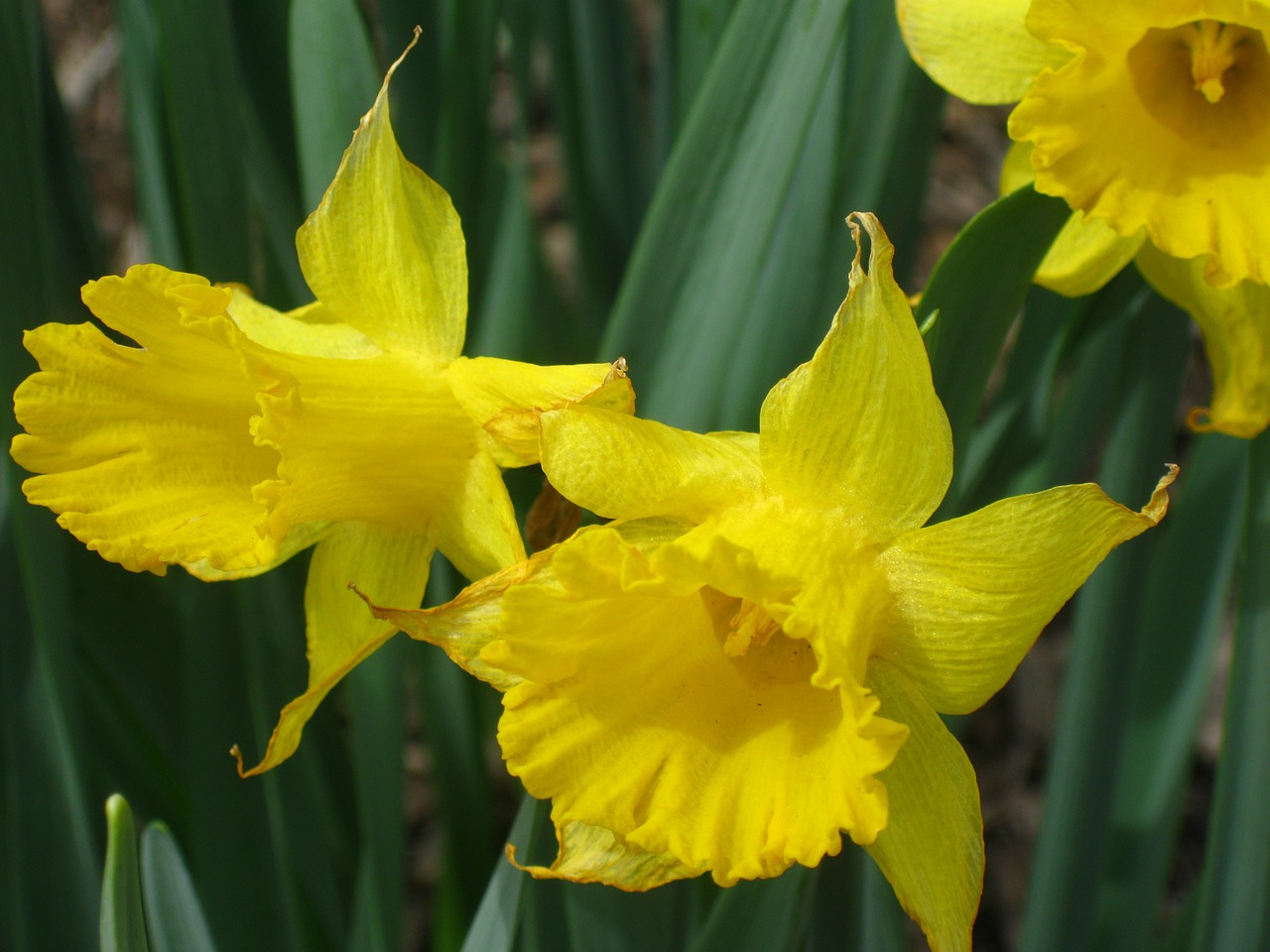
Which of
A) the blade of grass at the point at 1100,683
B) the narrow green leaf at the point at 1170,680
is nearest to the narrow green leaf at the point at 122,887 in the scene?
the blade of grass at the point at 1100,683

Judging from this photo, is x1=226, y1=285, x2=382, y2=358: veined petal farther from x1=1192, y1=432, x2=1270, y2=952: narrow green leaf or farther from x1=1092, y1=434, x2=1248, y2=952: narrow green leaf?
x1=1092, y1=434, x2=1248, y2=952: narrow green leaf

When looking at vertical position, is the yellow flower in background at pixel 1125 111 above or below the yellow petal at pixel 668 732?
above

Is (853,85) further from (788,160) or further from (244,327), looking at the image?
(244,327)

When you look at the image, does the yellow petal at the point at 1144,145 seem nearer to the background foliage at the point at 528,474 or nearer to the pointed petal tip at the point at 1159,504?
the background foliage at the point at 528,474

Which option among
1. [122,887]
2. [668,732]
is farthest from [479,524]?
[122,887]

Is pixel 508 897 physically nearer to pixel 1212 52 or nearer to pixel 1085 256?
pixel 1085 256

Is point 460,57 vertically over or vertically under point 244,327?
over

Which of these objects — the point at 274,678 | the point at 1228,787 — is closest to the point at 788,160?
the point at 1228,787

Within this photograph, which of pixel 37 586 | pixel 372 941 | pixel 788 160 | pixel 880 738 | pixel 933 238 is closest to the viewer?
pixel 880 738
